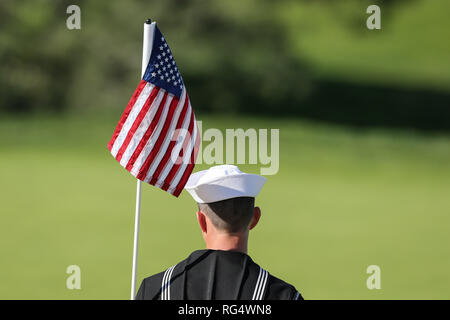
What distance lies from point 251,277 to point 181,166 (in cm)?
114

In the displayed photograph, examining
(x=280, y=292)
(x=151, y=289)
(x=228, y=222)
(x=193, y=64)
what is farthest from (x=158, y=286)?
(x=193, y=64)

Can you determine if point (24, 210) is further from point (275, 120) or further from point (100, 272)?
point (275, 120)

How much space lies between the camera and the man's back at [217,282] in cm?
252

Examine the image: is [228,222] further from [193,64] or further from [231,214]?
[193,64]

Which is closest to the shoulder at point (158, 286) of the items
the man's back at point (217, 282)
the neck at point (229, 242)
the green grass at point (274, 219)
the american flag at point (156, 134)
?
the man's back at point (217, 282)

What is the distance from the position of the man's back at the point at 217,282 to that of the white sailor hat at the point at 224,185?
9.1 inches

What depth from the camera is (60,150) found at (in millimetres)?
16344

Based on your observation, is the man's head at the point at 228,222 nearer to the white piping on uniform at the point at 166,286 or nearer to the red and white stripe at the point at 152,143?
the white piping on uniform at the point at 166,286

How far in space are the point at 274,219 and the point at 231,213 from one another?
313 inches

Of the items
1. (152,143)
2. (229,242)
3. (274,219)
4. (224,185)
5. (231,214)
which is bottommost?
(274,219)

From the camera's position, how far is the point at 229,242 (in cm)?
262

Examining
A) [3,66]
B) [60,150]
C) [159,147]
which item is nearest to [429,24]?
[3,66]

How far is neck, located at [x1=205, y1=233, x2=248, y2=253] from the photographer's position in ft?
8.57

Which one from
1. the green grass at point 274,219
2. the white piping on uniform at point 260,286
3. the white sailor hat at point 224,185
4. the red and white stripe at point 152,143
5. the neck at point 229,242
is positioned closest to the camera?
the white piping on uniform at point 260,286
